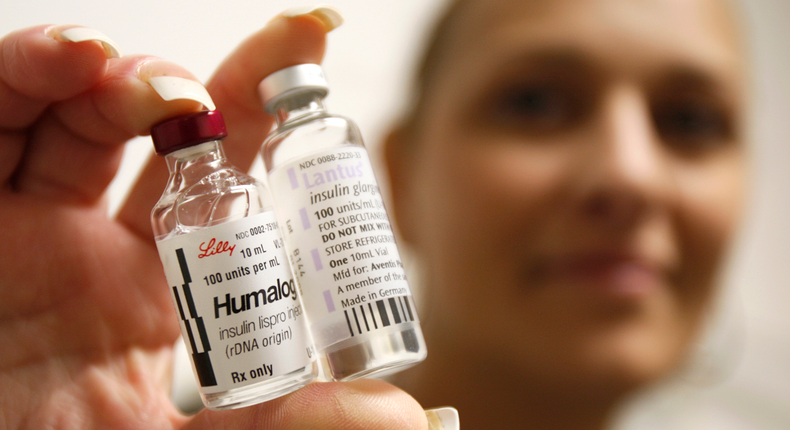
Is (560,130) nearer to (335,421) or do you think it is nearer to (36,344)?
(335,421)

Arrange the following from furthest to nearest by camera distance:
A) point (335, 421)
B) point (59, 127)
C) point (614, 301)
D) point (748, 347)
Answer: point (748, 347) < point (614, 301) < point (59, 127) < point (335, 421)

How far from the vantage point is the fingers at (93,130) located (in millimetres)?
518

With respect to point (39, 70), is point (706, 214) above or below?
below

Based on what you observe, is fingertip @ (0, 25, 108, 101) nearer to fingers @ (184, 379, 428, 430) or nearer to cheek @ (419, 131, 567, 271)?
fingers @ (184, 379, 428, 430)

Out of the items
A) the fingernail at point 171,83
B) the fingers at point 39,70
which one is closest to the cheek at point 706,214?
the fingernail at point 171,83

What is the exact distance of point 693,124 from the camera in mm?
1039

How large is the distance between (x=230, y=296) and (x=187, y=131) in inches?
6.5

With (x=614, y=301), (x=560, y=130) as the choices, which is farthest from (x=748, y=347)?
(x=560, y=130)

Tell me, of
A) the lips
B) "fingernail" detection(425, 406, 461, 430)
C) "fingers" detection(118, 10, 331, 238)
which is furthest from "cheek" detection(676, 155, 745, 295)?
"fingers" detection(118, 10, 331, 238)

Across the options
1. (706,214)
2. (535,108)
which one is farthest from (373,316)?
(706,214)

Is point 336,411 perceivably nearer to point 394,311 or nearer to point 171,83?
point 394,311

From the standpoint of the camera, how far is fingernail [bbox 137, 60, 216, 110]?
1.64ft

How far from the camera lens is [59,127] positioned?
0.58 meters

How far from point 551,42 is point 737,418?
1.81 meters
